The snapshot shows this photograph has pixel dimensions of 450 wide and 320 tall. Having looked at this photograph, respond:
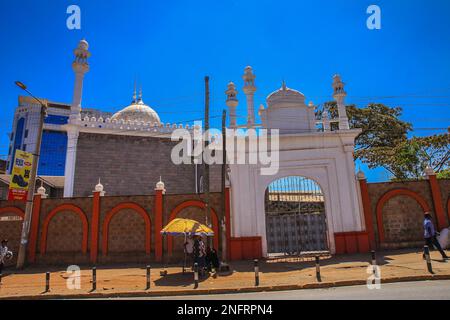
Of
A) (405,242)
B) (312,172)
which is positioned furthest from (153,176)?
(405,242)

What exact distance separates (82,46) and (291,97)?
14.8 meters

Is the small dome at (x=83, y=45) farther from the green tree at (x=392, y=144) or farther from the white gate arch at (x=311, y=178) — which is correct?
the green tree at (x=392, y=144)

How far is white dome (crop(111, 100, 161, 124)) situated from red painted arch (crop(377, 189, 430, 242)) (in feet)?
61.9

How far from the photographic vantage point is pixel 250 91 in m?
17.8

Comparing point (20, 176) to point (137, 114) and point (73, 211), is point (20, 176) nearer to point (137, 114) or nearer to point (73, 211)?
point (73, 211)

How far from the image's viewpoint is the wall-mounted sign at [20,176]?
16422 millimetres

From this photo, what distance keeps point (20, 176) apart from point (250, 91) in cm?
1247

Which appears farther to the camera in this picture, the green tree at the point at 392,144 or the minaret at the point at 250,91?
the green tree at the point at 392,144

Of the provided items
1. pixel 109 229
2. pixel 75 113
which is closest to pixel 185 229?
pixel 109 229

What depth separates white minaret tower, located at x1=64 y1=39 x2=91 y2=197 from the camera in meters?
20.7

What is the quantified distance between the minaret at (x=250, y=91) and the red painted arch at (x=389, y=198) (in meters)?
7.42

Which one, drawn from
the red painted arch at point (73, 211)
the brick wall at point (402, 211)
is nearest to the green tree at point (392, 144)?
the brick wall at point (402, 211)

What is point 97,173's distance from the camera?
21516 millimetres

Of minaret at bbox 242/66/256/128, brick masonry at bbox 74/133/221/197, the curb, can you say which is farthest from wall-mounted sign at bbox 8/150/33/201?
minaret at bbox 242/66/256/128
